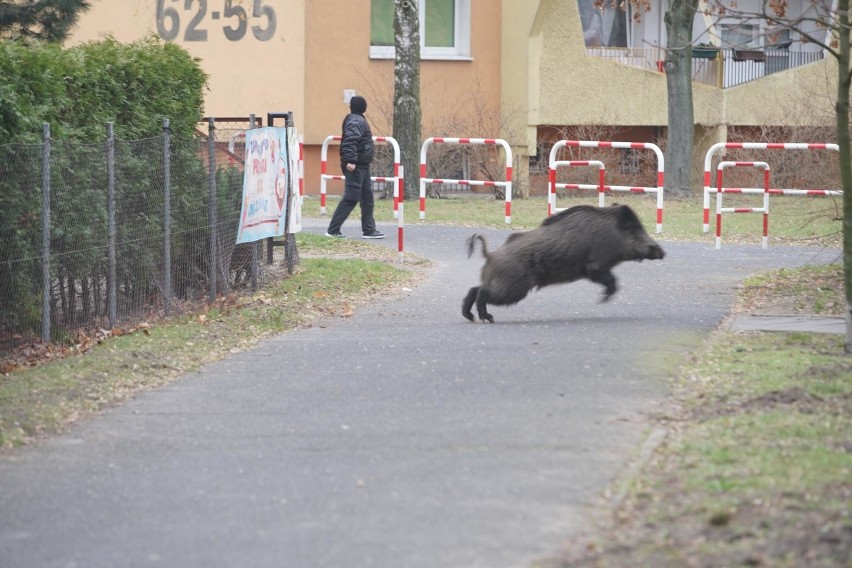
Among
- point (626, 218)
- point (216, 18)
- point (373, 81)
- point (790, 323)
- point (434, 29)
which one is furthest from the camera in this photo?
point (434, 29)

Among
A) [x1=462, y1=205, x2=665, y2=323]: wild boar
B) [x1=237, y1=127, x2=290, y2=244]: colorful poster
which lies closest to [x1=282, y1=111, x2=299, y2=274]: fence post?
[x1=237, y1=127, x2=290, y2=244]: colorful poster

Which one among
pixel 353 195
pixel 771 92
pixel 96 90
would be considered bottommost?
pixel 353 195

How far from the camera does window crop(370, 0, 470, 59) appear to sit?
2941 centimetres

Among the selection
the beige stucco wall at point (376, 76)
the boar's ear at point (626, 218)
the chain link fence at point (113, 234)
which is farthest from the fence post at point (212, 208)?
the beige stucco wall at point (376, 76)

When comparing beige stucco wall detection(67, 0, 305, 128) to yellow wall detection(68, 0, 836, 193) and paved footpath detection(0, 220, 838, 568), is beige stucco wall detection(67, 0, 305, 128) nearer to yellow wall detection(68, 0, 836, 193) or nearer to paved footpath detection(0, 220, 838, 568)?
yellow wall detection(68, 0, 836, 193)

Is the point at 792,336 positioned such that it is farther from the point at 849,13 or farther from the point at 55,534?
the point at 55,534

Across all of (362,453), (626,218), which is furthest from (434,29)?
(362,453)

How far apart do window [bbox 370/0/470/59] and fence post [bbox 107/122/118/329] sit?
1832cm

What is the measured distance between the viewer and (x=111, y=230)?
11.5 meters

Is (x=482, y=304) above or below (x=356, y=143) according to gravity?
below

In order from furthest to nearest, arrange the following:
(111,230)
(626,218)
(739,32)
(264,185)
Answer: (264,185) < (626,218) < (111,230) < (739,32)

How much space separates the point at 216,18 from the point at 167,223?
1710 centimetres

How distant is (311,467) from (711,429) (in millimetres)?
2305

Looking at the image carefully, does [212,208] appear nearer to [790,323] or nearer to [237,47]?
[790,323]
